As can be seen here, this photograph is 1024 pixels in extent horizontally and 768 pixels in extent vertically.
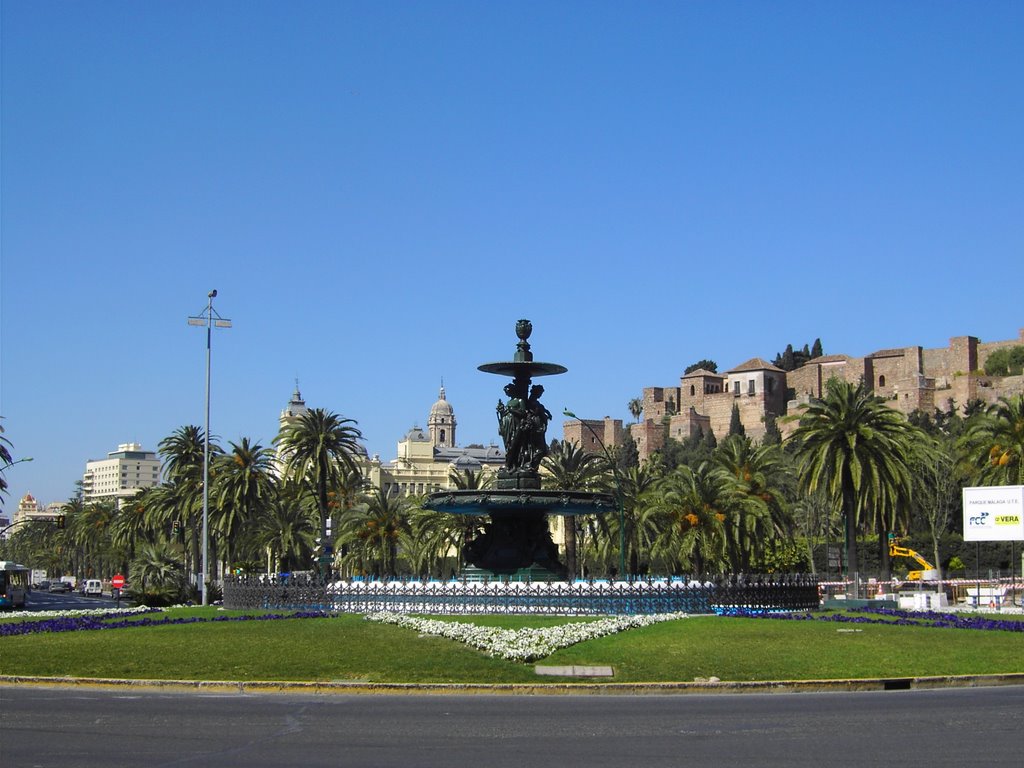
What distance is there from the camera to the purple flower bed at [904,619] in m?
28.2

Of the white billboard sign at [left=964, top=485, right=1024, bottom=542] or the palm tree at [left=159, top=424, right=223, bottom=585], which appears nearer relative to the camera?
the white billboard sign at [left=964, top=485, right=1024, bottom=542]

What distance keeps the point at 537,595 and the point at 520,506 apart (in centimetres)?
280

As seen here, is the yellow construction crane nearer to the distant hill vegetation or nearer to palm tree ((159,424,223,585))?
palm tree ((159,424,223,585))

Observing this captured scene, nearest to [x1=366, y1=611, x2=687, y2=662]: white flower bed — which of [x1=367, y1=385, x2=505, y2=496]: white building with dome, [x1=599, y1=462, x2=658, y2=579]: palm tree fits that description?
[x1=599, y1=462, x2=658, y2=579]: palm tree

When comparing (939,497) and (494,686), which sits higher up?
(939,497)

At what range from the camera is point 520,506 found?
1244 inches

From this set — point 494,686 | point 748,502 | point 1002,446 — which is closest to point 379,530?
point 748,502

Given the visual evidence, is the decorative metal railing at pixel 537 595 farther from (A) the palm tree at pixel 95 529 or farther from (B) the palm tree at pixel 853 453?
(A) the palm tree at pixel 95 529

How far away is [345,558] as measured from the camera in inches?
2549

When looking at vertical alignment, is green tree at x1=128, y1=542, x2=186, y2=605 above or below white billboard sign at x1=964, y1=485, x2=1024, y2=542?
below

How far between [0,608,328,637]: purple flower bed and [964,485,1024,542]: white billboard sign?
82.3ft

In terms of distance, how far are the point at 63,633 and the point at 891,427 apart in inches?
1221

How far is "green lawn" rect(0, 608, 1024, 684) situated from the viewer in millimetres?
19438

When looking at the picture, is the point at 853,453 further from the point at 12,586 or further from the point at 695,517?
the point at 12,586
